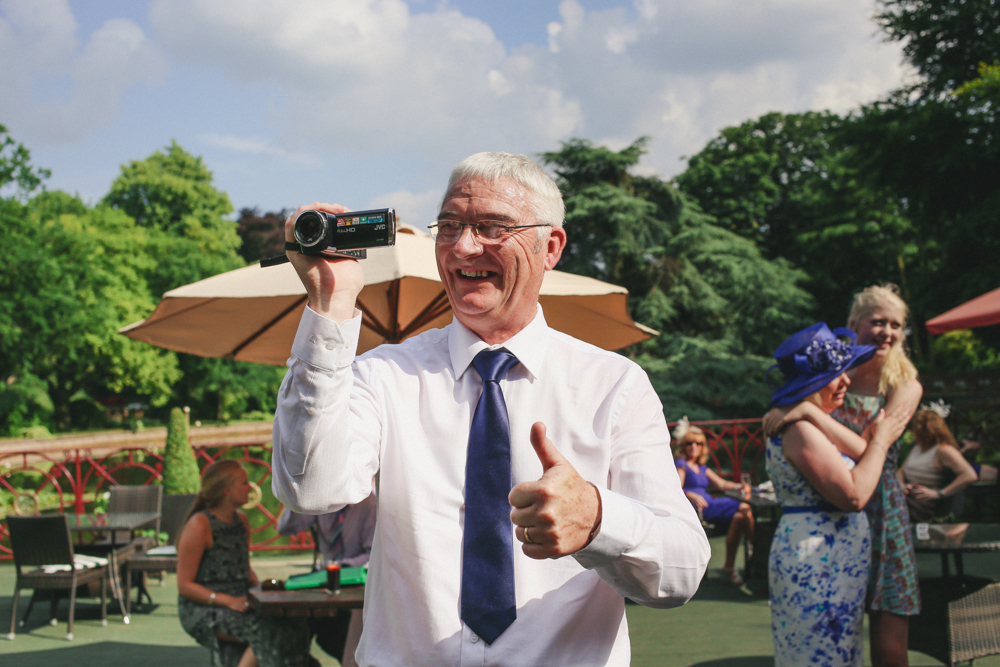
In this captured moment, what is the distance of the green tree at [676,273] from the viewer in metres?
24.1

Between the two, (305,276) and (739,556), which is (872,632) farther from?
(739,556)

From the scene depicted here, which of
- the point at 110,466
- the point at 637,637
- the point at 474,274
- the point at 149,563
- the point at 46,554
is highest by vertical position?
the point at 474,274

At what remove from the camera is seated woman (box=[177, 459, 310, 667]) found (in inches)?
168

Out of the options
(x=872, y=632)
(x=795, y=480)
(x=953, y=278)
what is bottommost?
(x=872, y=632)

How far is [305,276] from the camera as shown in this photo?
1378 millimetres

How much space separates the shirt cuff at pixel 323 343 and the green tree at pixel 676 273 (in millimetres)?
22905

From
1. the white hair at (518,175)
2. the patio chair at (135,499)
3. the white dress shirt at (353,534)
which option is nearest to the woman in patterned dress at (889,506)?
the white hair at (518,175)

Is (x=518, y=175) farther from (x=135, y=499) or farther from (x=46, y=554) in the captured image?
(x=135, y=499)

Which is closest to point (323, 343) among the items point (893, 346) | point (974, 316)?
point (893, 346)

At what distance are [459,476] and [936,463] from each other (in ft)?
24.3

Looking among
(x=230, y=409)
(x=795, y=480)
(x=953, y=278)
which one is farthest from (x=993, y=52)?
(x=230, y=409)

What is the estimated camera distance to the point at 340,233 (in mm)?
1381

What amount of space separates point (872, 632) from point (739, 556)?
5.75 metres

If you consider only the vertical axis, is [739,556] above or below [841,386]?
below
